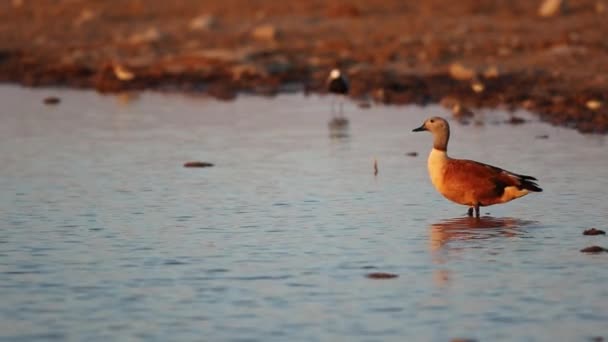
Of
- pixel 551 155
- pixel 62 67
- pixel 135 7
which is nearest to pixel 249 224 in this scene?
pixel 551 155

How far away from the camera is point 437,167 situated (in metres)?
12.8

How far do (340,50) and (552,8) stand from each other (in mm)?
6768

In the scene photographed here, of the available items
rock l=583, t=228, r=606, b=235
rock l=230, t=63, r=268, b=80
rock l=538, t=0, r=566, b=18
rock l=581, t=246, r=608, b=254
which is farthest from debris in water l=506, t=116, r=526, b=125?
rock l=538, t=0, r=566, b=18

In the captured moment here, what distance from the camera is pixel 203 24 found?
1367 inches

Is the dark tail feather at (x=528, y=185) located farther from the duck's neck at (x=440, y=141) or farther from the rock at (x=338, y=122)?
the rock at (x=338, y=122)

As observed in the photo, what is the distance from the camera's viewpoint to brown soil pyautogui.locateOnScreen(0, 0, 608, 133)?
77.4 ft

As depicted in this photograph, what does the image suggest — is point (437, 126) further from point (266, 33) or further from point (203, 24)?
point (203, 24)

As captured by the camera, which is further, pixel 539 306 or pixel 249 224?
pixel 249 224

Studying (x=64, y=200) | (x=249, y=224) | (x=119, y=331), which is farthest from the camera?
(x=64, y=200)

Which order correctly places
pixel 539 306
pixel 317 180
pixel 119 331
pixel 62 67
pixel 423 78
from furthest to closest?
pixel 62 67 → pixel 423 78 → pixel 317 180 → pixel 539 306 → pixel 119 331

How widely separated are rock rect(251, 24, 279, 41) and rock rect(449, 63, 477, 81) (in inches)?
283

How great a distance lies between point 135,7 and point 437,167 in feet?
91.0

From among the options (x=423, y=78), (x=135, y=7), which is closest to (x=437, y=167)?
(x=423, y=78)

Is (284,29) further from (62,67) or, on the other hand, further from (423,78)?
(423,78)
